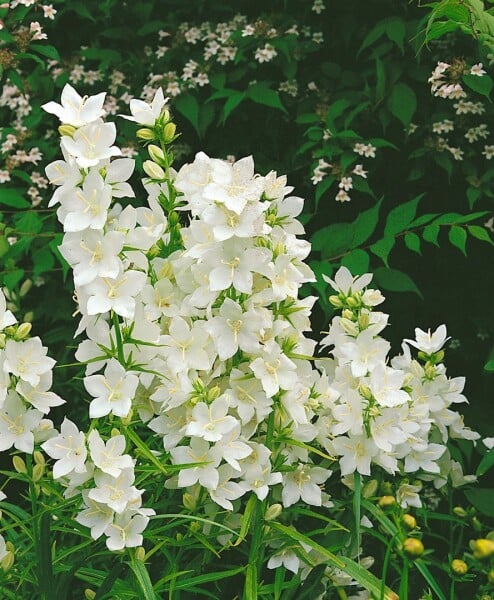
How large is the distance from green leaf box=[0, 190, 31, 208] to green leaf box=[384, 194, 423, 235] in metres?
1.15

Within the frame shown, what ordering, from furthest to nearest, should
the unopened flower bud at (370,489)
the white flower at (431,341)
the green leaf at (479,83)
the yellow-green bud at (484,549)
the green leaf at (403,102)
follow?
the green leaf at (403,102), the green leaf at (479,83), the white flower at (431,341), the unopened flower bud at (370,489), the yellow-green bud at (484,549)

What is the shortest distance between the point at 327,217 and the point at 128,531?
64.7 inches

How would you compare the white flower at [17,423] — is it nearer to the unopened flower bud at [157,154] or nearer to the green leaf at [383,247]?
the unopened flower bud at [157,154]

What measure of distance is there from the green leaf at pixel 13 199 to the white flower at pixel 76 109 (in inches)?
52.5

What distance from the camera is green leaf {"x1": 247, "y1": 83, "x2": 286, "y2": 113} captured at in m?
2.92

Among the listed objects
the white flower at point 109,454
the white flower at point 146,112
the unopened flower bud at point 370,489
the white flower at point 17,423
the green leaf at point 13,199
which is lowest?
the green leaf at point 13,199

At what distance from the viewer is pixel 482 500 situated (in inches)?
93.6

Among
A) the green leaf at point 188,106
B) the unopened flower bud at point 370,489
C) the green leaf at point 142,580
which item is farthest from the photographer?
the green leaf at point 188,106

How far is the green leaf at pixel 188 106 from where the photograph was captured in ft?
9.91

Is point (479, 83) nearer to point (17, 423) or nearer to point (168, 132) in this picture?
point (168, 132)

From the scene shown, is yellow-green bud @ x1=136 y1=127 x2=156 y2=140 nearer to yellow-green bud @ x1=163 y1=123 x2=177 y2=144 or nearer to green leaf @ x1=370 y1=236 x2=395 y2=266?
yellow-green bud @ x1=163 y1=123 x2=177 y2=144

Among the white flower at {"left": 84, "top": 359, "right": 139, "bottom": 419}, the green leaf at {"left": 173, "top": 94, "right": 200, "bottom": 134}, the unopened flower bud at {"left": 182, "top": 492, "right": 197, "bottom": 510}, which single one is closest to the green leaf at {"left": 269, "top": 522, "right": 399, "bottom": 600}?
the unopened flower bud at {"left": 182, "top": 492, "right": 197, "bottom": 510}

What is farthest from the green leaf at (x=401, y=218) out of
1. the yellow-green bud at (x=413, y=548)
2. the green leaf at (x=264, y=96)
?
the yellow-green bud at (x=413, y=548)

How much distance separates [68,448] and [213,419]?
0.88 feet
